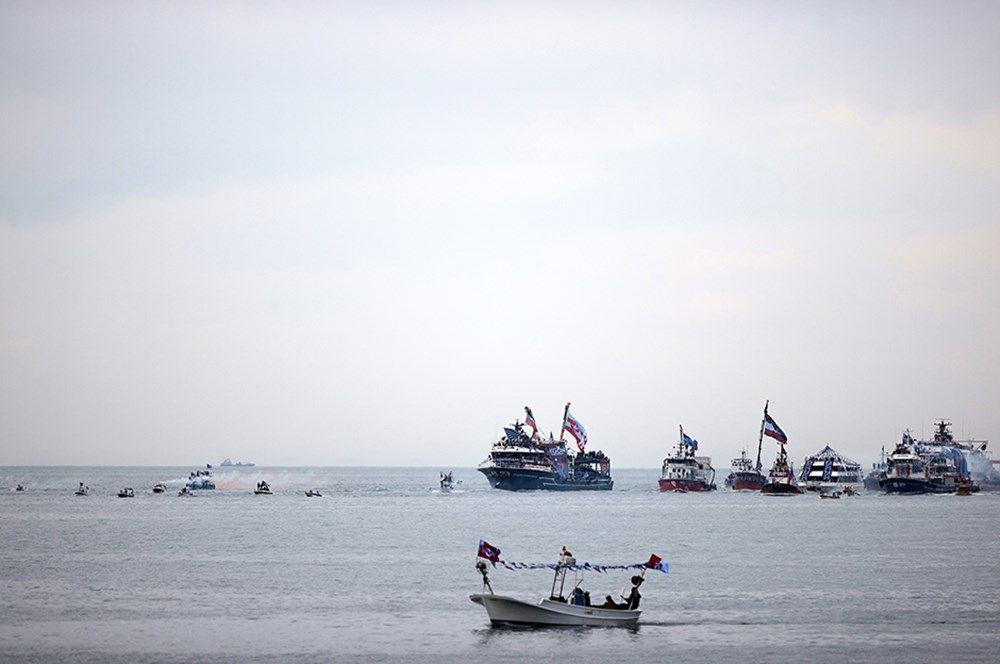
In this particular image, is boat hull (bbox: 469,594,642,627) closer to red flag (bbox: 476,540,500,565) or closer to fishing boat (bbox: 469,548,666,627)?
fishing boat (bbox: 469,548,666,627)

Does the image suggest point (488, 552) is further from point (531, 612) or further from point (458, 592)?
point (458, 592)

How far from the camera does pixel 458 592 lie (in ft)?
288

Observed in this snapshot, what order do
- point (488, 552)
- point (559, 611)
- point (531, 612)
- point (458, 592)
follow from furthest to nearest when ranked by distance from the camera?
point (458, 592)
point (531, 612)
point (559, 611)
point (488, 552)

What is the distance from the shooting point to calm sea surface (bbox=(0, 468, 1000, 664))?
2584 inches

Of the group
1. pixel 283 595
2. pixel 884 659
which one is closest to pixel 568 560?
pixel 884 659

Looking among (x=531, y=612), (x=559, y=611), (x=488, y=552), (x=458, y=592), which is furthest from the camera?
(x=458, y=592)

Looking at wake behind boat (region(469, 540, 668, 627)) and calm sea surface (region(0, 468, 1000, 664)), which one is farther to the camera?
wake behind boat (region(469, 540, 668, 627))

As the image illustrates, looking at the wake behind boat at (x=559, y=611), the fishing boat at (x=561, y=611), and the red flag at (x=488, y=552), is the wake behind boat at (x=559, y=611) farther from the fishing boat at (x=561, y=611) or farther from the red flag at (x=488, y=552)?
the red flag at (x=488, y=552)

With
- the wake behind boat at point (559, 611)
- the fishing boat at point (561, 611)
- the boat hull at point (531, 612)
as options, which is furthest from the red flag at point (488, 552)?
the boat hull at point (531, 612)

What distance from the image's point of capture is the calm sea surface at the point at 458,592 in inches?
2584

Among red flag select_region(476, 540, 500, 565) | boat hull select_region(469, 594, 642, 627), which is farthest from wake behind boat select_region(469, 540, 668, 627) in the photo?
red flag select_region(476, 540, 500, 565)

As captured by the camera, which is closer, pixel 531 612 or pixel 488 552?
pixel 488 552

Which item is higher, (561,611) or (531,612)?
(561,611)

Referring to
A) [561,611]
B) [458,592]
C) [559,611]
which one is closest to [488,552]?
[559,611]
